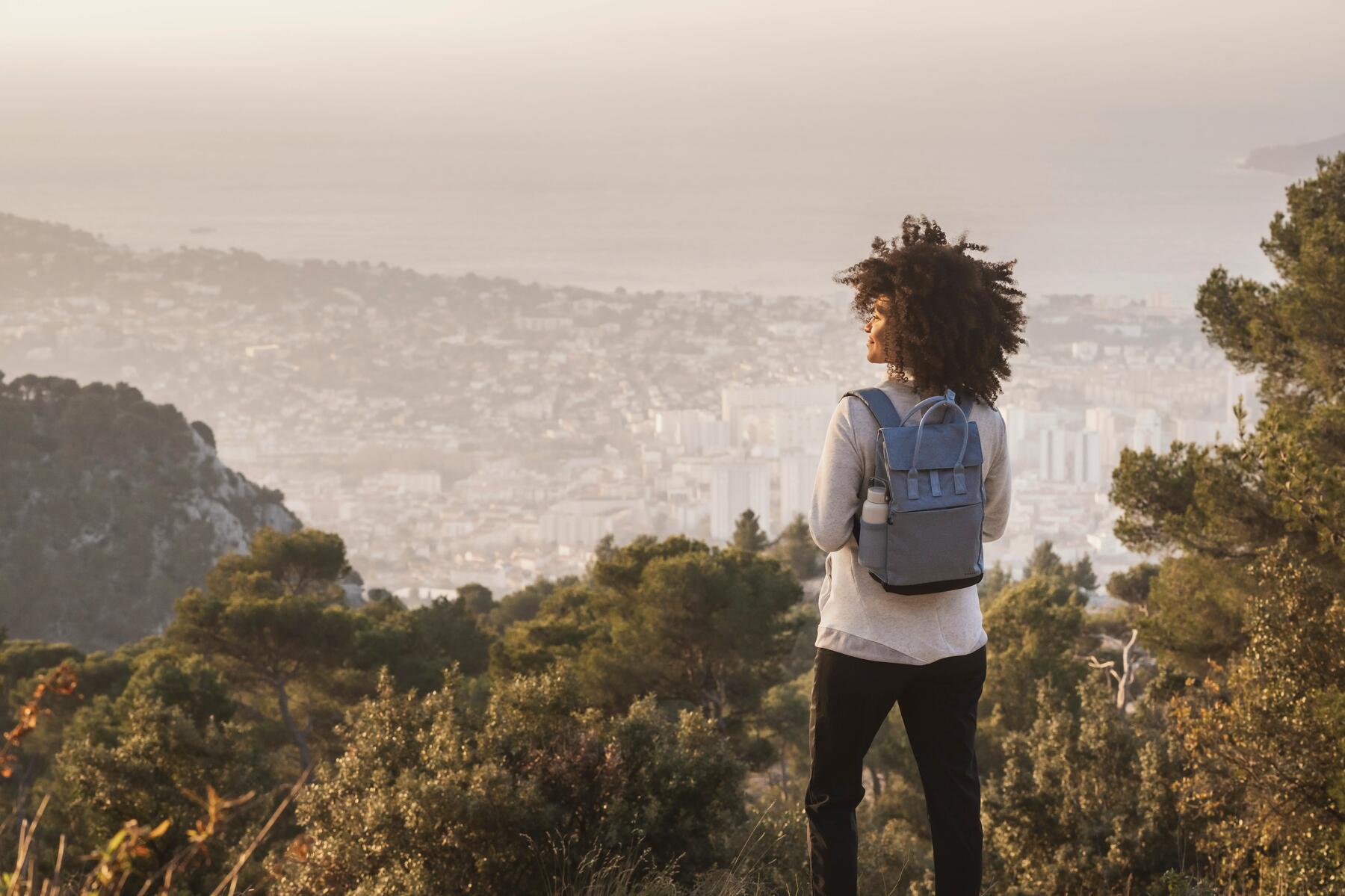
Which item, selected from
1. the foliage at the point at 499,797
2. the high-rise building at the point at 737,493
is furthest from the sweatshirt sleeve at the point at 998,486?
the high-rise building at the point at 737,493

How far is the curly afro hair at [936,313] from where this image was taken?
2377 mm

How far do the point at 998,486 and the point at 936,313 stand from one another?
0.45 meters

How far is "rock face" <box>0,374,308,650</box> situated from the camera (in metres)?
35.3

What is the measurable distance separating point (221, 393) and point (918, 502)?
429 ft

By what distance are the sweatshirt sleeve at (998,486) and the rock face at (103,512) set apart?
120 feet

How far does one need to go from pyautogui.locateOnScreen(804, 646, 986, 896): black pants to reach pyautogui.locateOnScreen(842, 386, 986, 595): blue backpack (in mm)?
199

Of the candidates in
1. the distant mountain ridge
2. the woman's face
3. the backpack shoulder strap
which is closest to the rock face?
the woman's face

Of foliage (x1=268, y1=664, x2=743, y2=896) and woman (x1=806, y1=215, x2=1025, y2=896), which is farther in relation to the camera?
foliage (x1=268, y1=664, x2=743, y2=896)

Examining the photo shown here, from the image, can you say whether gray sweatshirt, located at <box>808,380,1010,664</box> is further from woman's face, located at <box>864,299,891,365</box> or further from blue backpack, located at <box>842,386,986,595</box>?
woman's face, located at <box>864,299,891,365</box>

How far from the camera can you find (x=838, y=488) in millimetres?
2295

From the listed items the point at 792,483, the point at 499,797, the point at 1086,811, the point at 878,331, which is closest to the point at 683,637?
the point at 1086,811

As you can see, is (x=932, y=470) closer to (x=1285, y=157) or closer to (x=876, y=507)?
(x=876, y=507)

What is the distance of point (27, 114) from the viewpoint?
5271 inches

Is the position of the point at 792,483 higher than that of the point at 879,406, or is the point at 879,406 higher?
the point at 879,406
